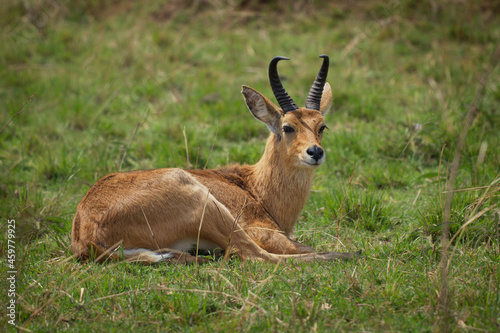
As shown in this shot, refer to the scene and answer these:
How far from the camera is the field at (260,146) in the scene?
3719 millimetres

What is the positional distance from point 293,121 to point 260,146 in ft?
6.48

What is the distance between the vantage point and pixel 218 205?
4.75m

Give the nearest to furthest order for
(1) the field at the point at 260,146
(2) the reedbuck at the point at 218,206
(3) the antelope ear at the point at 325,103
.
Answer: (1) the field at the point at 260,146
(2) the reedbuck at the point at 218,206
(3) the antelope ear at the point at 325,103

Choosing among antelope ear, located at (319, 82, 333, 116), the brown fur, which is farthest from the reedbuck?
antelope ear, located at (319, 82, 333, 116)

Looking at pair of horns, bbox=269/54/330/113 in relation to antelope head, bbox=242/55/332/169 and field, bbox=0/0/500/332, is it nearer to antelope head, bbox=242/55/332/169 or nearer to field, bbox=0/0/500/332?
antelope head, bbox=242/55/332/169

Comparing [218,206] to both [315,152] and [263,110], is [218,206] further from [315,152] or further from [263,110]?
[263,110]

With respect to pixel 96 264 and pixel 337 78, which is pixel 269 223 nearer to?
pixel 96 264

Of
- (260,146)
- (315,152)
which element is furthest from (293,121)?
(260,146)

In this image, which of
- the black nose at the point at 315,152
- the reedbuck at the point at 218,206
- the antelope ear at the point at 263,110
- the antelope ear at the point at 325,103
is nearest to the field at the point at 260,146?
the reedbuck at the point at 218,206

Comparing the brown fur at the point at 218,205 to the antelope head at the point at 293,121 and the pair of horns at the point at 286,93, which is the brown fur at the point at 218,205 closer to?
the antelope head at the point at 293,121

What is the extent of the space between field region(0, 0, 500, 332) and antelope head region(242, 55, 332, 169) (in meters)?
0.60

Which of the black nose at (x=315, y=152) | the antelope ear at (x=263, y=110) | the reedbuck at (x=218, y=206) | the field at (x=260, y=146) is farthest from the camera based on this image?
the antelope ear at (x=263, y=110)

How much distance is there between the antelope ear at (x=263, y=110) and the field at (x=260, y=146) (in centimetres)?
74

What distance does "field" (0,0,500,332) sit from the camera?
146 inches
